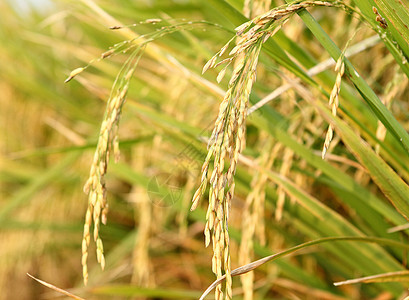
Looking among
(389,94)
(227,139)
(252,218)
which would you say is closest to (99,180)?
(227,139)

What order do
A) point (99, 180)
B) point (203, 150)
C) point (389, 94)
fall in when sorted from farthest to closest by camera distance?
1. point (203, 150)
2. point (389, 94)
3. point (99, 180)

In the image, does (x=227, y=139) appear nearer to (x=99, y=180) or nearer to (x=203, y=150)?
(x=99, y=180)

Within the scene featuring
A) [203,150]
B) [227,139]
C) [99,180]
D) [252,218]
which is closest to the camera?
[227,139]

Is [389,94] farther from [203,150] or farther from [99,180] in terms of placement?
[99,180]

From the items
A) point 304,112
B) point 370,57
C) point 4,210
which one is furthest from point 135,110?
point 370,57

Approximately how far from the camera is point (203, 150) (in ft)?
3.77

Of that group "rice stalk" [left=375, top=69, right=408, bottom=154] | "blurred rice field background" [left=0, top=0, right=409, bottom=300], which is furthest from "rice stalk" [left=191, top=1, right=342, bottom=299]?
"rice stalk" [left=375, top=69, right=408, bottom=154]

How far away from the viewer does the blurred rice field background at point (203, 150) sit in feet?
2.95

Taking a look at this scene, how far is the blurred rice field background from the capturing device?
90 cm

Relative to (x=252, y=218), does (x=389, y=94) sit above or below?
above

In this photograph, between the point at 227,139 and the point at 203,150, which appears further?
the point at 203,150

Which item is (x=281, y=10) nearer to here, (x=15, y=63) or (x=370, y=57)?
(x=370, y=57)

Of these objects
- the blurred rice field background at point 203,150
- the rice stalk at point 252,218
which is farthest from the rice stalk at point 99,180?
the rice stalk at point 252,218

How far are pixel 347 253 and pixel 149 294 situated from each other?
1.39ft
